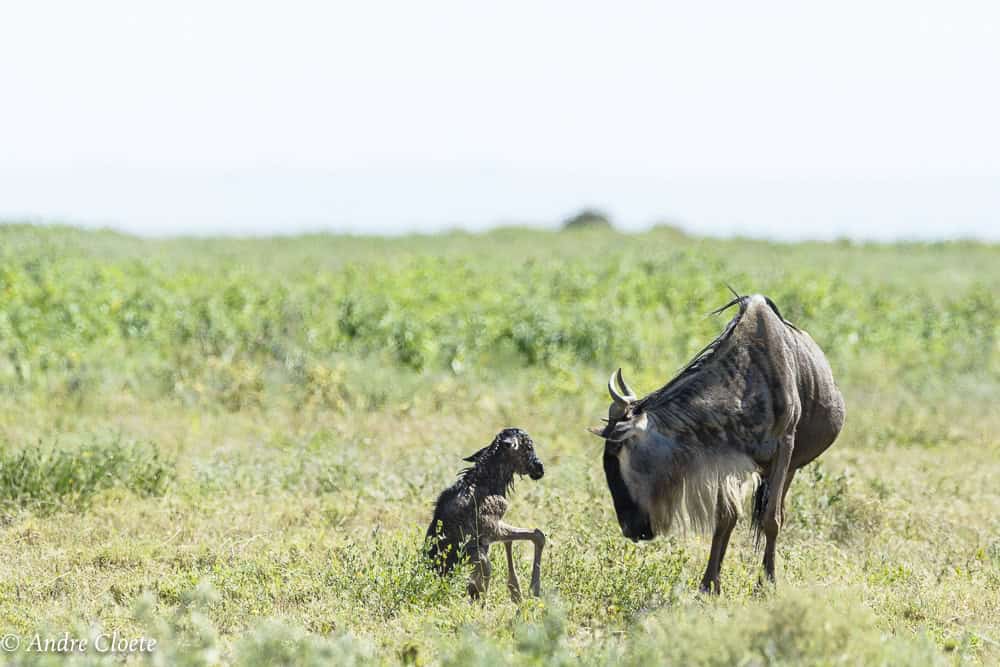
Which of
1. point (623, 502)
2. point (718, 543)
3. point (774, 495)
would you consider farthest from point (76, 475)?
point (774, 495)

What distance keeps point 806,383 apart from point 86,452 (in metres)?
6.98

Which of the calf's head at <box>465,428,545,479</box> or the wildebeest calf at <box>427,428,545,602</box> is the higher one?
the calf's head at <box>465,428,545,479</box>

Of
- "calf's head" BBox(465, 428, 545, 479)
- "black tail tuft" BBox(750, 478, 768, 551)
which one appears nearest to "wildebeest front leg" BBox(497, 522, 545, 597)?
"calf's head" BBox(465, 428, 545, 479)

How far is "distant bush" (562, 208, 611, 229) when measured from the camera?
164ft

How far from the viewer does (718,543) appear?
7406 mm

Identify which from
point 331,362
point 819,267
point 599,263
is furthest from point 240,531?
point 819,267

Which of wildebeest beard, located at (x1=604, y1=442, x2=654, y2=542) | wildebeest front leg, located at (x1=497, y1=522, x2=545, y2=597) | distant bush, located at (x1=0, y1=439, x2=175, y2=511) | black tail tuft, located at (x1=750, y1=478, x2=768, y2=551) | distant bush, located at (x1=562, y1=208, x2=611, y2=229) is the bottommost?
distant bush, located at (x1=0, y1=439, x2=175, y2=511)

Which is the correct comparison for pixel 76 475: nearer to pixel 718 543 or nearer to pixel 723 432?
pixel 718 543

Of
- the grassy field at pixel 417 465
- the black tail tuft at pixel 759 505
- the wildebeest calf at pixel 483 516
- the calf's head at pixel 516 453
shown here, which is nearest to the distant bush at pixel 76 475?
the grassy field at pixel 417 465

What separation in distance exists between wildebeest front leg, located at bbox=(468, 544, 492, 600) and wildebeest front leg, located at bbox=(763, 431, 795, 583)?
2.06 metres

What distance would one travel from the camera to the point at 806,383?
26.4ft

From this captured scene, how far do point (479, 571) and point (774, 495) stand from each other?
7.20 ft

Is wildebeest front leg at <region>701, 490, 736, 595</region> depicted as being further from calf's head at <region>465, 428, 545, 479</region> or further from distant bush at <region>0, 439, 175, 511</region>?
distant bush at <region>0, 439, 175, 511</region>

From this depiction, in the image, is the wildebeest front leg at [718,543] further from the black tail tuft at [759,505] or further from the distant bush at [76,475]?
the distant bush at [76,475]
